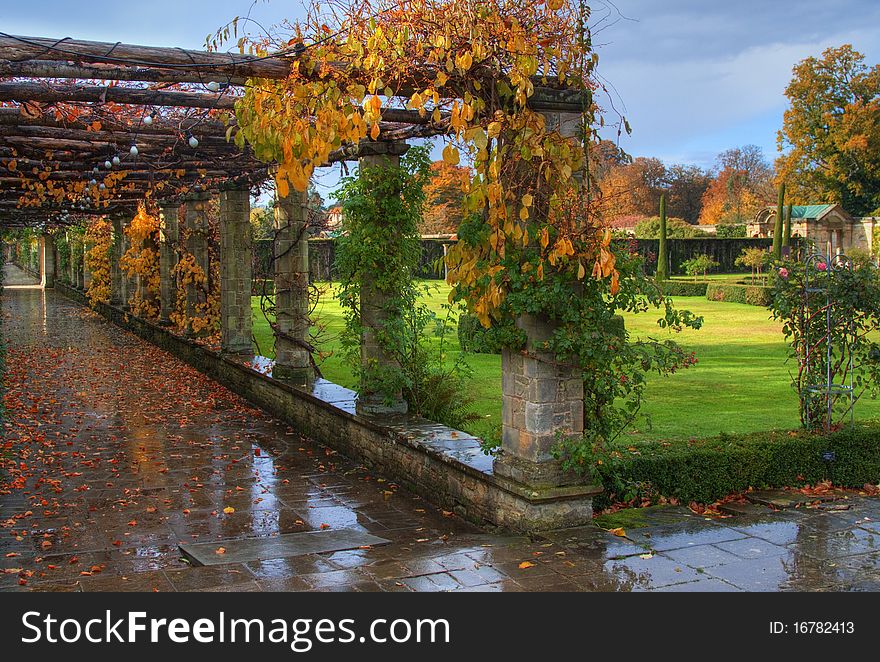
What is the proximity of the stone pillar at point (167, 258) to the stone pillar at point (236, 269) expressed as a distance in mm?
4614

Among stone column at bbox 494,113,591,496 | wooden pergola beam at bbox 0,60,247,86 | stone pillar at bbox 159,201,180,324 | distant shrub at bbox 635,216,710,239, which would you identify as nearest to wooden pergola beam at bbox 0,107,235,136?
wooden pergola beam at bbox 0,60,247,86

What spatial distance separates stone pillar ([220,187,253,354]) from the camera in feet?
41.7

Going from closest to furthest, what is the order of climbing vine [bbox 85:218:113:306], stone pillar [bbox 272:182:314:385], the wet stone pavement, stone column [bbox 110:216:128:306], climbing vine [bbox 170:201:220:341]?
the wet stone pavement
stone pillar [bbox 272:182:314:385]
climbing vine [bbox 170:201:220:341]
stone column [bbox 110:216:128:306]
climbing vine [bbox 85:218:113:306]

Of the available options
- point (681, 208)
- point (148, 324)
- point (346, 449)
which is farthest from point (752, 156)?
point (346, 449)

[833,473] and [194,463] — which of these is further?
[194,463]

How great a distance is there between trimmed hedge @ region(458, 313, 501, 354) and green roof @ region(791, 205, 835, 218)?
4816 centimetres

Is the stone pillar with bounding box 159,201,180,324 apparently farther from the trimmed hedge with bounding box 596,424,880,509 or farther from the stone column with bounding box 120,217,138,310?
the trimmed hedge with bounding box 596,424,880,509

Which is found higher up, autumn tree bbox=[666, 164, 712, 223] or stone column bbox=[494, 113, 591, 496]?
autumn tree bbox=[666, 164, 712, 223]

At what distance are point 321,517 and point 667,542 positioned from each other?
274 centimetres

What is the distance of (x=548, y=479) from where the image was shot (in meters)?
5.61

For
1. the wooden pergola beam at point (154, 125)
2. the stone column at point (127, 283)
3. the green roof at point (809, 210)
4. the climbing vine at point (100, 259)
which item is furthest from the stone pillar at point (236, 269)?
the green roof at point (809, 210)

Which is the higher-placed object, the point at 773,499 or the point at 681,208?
the point at 681,208
